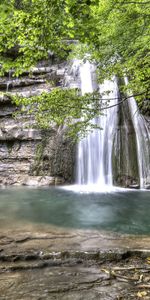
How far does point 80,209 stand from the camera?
813cm

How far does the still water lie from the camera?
6.22 metres

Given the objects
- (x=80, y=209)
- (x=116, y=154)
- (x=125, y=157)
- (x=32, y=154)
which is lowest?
(x=80, y=209)

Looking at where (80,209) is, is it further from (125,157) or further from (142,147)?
(142,147)

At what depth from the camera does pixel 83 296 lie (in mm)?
2564

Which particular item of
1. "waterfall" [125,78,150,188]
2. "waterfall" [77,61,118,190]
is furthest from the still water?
"waterfall" [77,61,118,190]

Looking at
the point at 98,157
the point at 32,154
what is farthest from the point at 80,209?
the point at 32,154

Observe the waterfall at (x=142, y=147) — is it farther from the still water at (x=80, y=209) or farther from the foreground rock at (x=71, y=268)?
the foreground rock at (x=71, y=268)

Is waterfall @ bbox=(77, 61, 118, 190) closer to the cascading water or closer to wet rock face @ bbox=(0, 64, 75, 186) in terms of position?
the cascading water

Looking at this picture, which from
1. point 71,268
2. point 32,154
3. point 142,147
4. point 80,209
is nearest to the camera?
point 71,268

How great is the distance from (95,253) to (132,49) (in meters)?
6.67

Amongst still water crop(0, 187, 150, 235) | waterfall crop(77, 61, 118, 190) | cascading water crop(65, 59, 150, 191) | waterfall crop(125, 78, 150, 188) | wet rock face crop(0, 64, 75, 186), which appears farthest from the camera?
wet rock face crop(0, 64, 75, 186)

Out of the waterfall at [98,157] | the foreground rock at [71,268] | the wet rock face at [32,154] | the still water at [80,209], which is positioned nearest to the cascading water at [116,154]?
the waterfall at [98,157]

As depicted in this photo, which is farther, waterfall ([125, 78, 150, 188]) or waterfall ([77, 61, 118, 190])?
waterfall ([77, 61, 118, 190])

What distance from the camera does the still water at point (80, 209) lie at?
20.4 ft
